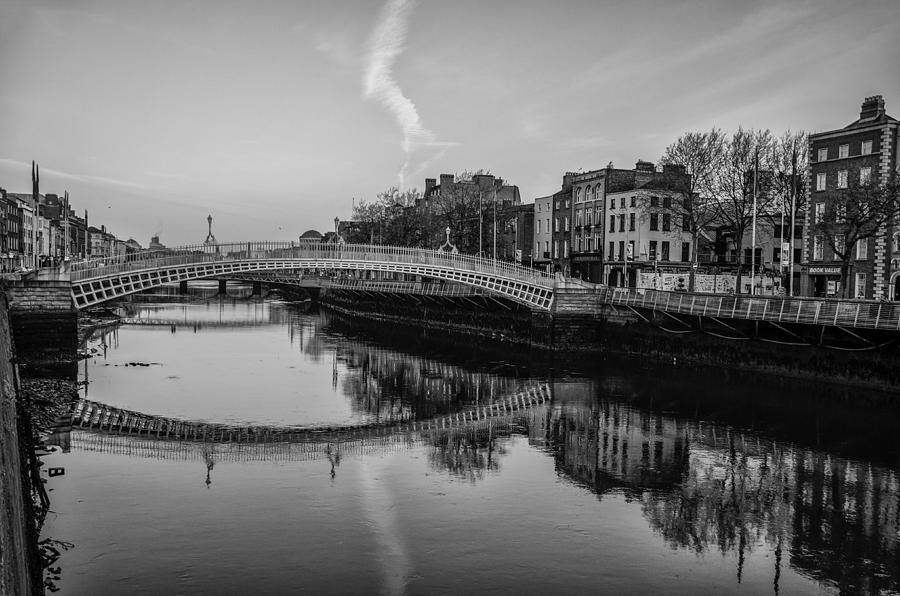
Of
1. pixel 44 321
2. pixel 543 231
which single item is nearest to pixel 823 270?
pixel 543 231

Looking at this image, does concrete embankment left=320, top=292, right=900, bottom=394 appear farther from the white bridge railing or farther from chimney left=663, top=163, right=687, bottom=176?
chimney left=663, top=163, right=687, bottom=176

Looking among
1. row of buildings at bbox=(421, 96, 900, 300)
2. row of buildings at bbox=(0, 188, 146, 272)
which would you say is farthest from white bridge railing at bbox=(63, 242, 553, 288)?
row of buildings at bbox=(0, 188, 146, 272)

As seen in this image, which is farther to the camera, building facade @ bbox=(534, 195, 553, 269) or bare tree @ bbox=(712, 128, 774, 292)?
building facade @ bbox=(534, 195, 553, 269)

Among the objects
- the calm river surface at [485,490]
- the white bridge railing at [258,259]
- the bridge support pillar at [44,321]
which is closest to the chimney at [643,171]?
the white bridge railing at [258,259]

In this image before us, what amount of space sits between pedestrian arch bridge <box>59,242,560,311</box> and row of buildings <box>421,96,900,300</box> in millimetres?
12286

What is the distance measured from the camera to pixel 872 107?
4956 cm

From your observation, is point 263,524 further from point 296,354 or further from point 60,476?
point 296,354

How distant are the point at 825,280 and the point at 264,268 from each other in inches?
1426

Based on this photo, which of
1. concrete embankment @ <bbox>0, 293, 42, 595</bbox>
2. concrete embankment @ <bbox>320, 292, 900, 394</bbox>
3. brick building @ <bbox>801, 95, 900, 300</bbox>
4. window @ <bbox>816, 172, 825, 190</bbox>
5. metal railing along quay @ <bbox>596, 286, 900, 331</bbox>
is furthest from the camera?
window @ <bbox>816, 172, 825, 190</bbox>

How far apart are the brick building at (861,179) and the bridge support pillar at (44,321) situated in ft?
133

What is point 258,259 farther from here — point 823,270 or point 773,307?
point 823,270

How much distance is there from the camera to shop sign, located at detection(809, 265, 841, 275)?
169 feet

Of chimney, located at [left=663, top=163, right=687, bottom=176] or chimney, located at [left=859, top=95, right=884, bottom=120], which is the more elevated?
chimney, located at [left=859, top=95, right=884, bottom=120]

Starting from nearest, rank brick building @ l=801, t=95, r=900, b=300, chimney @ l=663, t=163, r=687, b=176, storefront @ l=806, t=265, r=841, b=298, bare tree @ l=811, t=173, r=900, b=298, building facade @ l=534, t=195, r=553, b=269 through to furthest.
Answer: bare tree @ l=811, t=173, r=900, b=298
brick building @ l=801, t=95, r=900, b=300
storefront @ l=806, t=265, r=841, b=298
chimney @ l=663, t=163, r=687, b=176
building facade @ l=534, t=195, r=553, b=269
